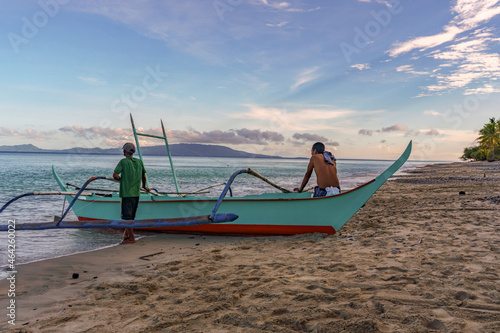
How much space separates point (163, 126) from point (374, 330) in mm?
9180

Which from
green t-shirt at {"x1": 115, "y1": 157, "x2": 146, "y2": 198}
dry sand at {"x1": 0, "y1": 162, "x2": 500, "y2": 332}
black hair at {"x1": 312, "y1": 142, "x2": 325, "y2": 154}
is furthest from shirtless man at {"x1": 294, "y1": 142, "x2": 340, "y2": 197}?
green t-shirt at {"x1": 115, "y1": 157, "x2": 146, "y2": 198}

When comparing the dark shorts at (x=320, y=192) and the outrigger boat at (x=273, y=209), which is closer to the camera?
the outrigger boat at (x=273, y=209)

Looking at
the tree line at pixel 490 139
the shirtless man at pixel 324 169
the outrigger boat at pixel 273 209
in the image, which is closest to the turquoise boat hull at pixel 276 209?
the outrigger boat at pixel 273 209

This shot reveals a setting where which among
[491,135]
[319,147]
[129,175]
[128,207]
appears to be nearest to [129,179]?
[129,175]

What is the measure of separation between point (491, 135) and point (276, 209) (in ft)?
249

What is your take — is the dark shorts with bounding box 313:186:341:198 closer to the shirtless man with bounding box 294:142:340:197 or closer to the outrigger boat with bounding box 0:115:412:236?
the shirtless man with bounding box 294:142:340:197

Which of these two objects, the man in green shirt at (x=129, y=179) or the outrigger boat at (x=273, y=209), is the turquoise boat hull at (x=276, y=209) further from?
the man in green shirt at (x=129, y=179)

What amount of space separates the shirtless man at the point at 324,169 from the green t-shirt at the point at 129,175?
355 centimetres

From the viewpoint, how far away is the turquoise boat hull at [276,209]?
6039 millimetres

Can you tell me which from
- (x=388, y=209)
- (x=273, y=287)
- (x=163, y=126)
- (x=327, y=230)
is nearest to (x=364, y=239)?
(x=327, y=230)

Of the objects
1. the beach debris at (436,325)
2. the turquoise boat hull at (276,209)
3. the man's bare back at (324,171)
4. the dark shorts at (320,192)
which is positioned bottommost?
the beach debris at (436,325)

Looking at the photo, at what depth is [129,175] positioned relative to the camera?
20.9 ft

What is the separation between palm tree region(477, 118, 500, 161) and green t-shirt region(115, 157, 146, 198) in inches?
3032

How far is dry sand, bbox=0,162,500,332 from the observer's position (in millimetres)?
2756
